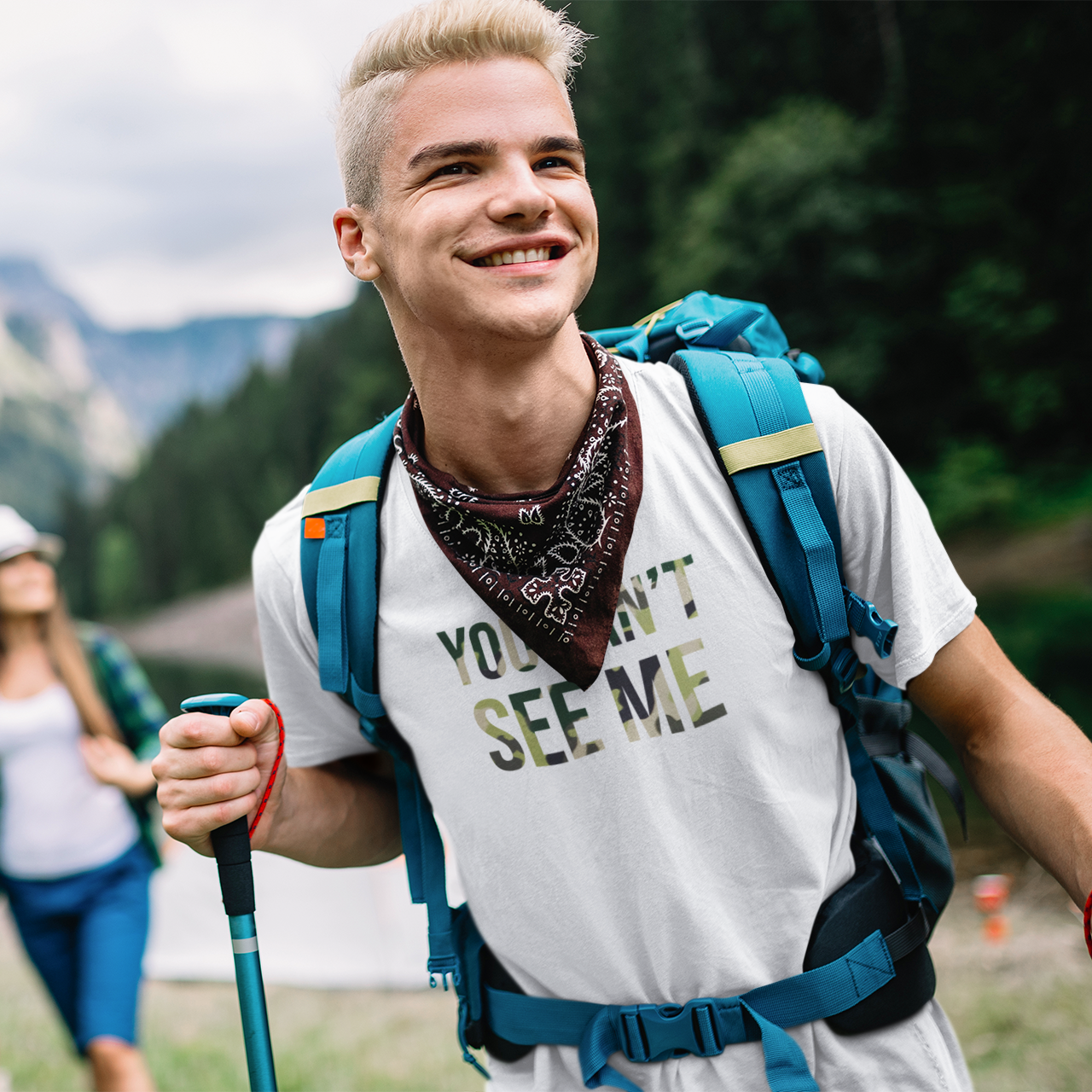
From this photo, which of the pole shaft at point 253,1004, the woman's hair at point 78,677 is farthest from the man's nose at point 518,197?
the woman's hair at point 78,677

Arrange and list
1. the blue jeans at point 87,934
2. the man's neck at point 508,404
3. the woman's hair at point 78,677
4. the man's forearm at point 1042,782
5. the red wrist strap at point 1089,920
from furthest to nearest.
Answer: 1. the woman's hair at point 78,677
2. the blue jeans at point 87,934
3. the man's neck at point 508,404
4. the man's forearm at point 1042,782
5. the red wrist strap at point 1089,920

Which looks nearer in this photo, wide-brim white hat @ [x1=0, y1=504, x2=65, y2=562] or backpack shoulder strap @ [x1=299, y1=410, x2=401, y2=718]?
backpack shoulder strap @ [x1=299, y1=410, x2=401, y2=718]

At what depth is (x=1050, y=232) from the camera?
73.5ft

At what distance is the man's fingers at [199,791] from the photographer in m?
1.67

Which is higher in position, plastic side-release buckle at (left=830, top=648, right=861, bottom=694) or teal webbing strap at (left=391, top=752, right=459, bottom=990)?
plastic side-release buckle at (left=830, top=648, right=861, bottom=694)

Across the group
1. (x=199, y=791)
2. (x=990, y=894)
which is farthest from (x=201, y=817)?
(x=990, y=894)

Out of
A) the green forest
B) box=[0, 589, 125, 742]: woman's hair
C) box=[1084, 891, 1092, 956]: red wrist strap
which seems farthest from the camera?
the green forest

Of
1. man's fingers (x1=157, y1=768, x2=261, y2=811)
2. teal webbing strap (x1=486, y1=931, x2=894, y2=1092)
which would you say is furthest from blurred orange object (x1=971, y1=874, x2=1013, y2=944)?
man's fingers (x1=157, y1=768, x2=261, y2=811)

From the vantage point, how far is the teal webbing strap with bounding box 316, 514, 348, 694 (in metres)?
1.79

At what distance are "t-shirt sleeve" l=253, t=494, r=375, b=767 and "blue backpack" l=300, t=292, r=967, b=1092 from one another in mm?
73

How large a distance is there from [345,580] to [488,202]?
662 mm

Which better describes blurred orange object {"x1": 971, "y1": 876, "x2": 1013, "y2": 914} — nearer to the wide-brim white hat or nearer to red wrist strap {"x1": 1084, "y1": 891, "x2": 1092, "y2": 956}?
red wrist strap {"x1": 1084, "y1": 891, "x2": 1092, "y2": 956}

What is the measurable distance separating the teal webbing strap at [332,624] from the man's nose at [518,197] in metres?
0.62

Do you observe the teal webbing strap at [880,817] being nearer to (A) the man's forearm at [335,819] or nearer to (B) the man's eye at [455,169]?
(A) the man's forearm at [335,819]
